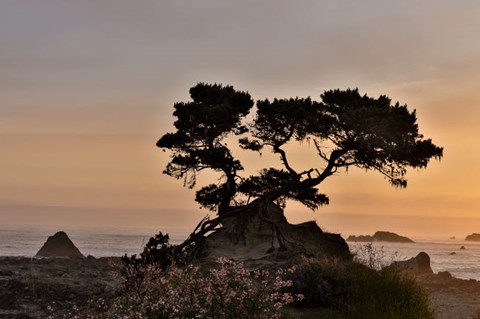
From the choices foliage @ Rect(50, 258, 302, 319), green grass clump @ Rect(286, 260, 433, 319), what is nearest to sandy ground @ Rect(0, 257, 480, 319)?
green grass clump @ Rect(286, 260, 433, 319)

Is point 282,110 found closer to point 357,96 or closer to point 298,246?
point 357,96

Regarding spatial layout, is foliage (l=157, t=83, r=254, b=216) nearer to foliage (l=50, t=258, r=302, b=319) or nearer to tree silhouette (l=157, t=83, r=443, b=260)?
tree silhouette (l=157, t=83, r=443, b=260)

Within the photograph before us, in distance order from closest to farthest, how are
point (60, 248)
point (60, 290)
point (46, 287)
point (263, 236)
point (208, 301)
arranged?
point (208, 301), point (60, 290), point (46, 287), point (263, 236), point (60, 248)

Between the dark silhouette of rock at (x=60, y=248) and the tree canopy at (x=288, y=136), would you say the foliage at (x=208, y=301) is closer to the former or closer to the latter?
the tree canopy at (x=288, y=136)

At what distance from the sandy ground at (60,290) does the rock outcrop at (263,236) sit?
4.86 m

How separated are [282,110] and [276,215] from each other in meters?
5.09

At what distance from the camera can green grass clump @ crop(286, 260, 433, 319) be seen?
45.4 ft

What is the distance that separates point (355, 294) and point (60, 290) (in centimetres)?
1084

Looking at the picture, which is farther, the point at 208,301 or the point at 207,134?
the point at 207,134

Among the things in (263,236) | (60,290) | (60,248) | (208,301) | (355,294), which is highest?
(263,236)

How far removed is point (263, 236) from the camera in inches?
1019

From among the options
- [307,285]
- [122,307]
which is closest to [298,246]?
[307,285]

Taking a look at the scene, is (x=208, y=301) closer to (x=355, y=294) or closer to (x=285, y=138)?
(x=355, y=294)

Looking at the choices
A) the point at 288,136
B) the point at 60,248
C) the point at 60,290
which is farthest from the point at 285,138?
the point at 60,248
